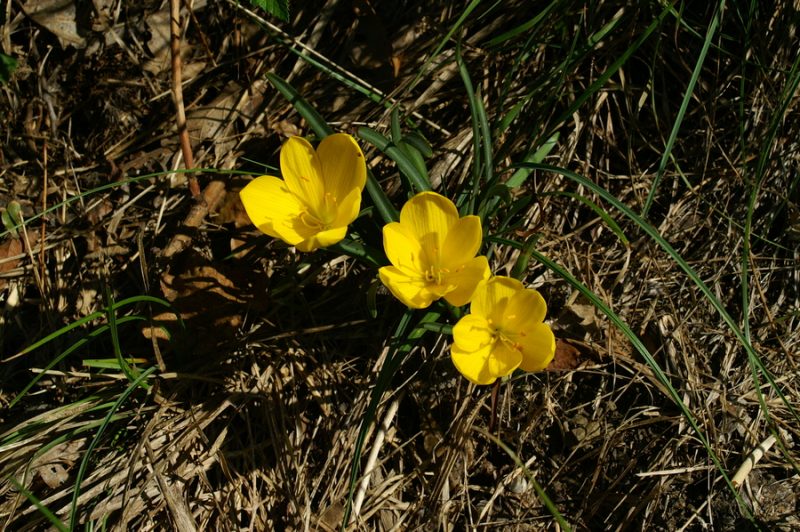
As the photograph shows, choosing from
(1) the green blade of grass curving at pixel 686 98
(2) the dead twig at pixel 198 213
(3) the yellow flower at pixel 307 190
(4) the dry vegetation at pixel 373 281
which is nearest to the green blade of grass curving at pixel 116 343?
(4) the dry vegetation at pixel 373 281

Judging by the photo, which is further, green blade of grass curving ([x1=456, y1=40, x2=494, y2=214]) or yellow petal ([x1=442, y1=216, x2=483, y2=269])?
green blade of grass curving ([x1=456, y1=40, x2=494, y2=214])

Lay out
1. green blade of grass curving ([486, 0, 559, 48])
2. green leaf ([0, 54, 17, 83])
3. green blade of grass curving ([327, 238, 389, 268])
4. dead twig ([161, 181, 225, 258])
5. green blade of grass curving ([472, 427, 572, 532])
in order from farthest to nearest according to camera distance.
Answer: dead twig ([161, 181, 225, 258]) → green leaf ([0, 54, 17, 83]) → green blade of grass curving ([486, 0, 559, 48]) → green blade of grass curving ([327, 238, 389, 268]) → green blade of grass curving ([472, 427, 572, 532])

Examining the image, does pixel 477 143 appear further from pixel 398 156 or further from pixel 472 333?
pixel 472 333

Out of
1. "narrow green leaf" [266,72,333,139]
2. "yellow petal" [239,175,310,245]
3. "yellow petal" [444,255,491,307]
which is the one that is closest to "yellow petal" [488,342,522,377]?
"yellow petal" [444,255,491,307]

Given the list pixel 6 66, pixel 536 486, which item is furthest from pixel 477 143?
pixel 6 66

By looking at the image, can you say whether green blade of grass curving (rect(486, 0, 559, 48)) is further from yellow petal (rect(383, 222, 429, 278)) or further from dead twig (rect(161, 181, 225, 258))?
dead twig (rect(161, 181, 225, 258))

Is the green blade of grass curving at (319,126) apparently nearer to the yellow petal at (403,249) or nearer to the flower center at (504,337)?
the yellow petal at (403,249)
